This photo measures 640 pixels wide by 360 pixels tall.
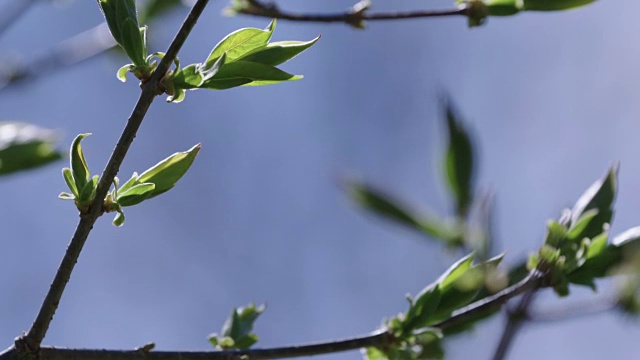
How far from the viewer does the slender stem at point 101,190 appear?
Answer: 0.62 m

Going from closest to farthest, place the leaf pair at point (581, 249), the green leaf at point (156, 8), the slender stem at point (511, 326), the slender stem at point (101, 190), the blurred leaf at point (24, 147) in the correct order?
the slender stem at point (511, 326) < the slender stem at point (101, 190) < the leaf pair at point (581, 249) < the blurred leaf at point (24, 147) < the green leaf at point (156, 8)

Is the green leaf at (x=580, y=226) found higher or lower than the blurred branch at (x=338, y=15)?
lower

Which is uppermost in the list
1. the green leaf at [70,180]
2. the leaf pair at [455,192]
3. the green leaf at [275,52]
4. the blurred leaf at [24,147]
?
the blurred leaf at [24,147]

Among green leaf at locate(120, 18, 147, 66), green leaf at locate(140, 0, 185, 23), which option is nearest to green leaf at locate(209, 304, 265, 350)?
green leaf at locate(120, 18, 147, 66)

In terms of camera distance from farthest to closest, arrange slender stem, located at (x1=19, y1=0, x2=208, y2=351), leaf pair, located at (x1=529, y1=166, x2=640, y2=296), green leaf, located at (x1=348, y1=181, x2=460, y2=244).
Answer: green leaf, located at (x1=348, y1=181, x2=460, y2=244) < leaf pair, located at (x1=529, y1=166, x2=640, y2=296) < slender stem, located at (x1=19, y1=0, x2=208, y2=351)

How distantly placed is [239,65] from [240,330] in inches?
12.5

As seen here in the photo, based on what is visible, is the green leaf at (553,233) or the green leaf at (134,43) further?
the green leaf at (553,233)

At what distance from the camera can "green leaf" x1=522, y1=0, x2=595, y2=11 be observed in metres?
0.94

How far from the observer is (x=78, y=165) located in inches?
27.3

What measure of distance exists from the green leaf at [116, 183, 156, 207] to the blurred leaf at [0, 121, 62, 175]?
1.34 feet

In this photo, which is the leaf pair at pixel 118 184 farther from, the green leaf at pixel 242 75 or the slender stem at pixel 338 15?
the slender stem at pixel 338 15

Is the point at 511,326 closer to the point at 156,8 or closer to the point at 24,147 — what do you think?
the point at 24,147

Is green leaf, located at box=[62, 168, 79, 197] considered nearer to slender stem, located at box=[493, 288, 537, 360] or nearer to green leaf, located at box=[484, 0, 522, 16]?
slender stem, located at box=[493, 288, 537, 360]

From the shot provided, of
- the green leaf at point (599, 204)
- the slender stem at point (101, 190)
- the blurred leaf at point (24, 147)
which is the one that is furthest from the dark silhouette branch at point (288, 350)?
the blurred leaf at point (24, 147)
